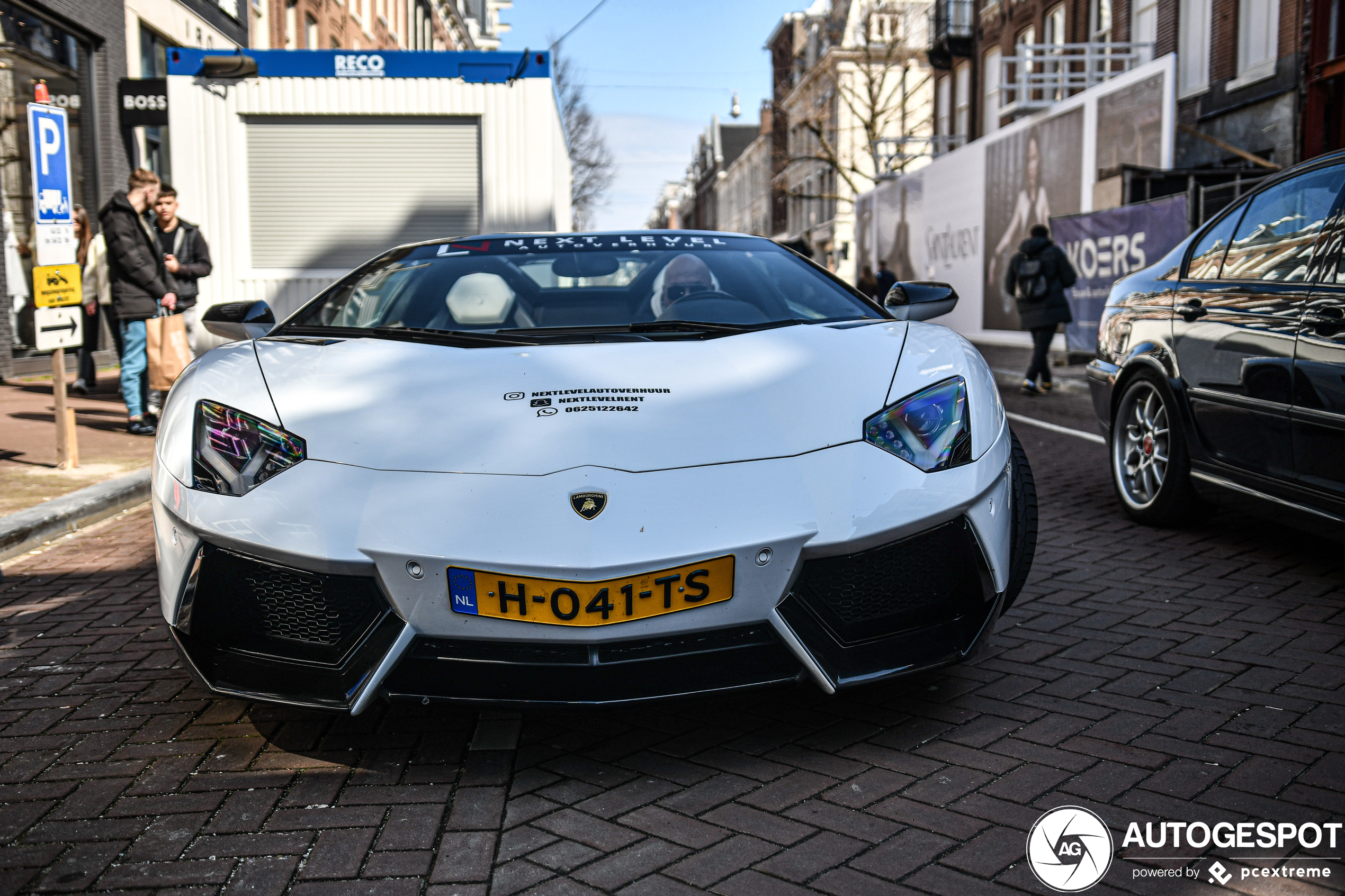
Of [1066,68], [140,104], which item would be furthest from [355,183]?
[1066,68]

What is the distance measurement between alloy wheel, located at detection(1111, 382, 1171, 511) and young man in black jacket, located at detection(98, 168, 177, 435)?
21.4 feet

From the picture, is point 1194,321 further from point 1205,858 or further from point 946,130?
point 946,130

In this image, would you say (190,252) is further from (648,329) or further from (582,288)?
(648,329)

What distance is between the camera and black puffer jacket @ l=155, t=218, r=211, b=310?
845 centimetres

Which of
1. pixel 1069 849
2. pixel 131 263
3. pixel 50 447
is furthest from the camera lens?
pixel 131 263

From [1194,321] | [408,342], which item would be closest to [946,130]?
[1194,321]

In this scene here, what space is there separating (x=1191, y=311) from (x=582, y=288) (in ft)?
8.53

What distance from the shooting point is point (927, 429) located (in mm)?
2715

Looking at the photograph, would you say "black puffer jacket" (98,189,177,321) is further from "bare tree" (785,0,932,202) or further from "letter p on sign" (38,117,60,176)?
"bare tree" (785,0,932,202)

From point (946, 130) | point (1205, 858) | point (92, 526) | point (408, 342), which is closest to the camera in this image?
point (1205, 858)

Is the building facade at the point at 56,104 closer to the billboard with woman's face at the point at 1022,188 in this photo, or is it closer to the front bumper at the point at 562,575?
the front bumper at the point at 562,575

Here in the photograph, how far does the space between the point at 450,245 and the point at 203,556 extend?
1863mm

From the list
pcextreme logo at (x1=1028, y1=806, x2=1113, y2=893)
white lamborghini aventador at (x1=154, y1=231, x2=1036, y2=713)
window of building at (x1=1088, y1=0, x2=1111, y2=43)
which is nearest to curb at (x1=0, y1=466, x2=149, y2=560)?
white lamborghini aventador at (x1=154, y1=231, x2=1036, y2=713)

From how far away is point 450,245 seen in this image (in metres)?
4.12
